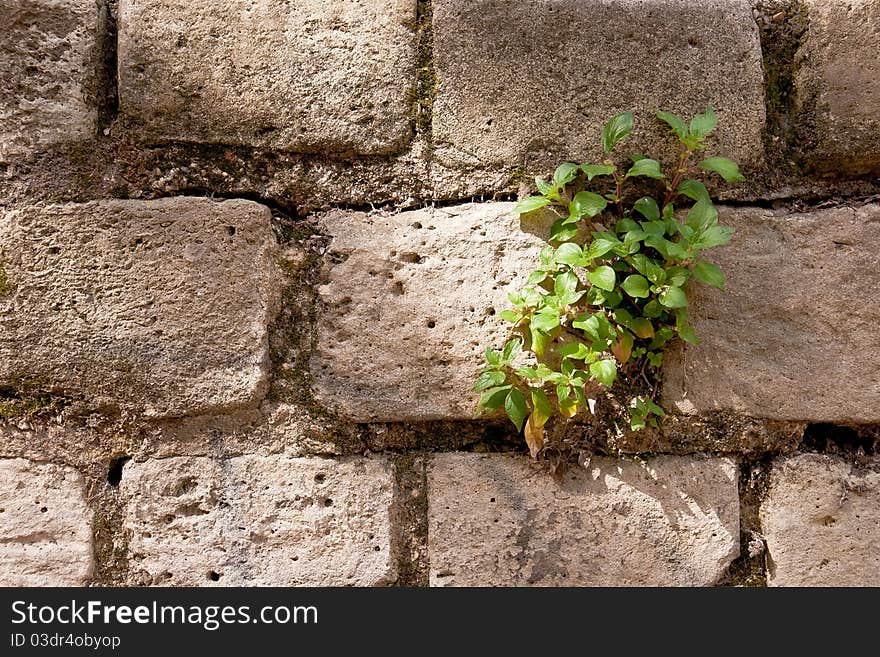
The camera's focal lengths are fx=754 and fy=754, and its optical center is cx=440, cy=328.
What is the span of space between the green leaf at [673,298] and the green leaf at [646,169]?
0.67ft

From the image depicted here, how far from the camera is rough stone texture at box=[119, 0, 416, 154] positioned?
143 cm

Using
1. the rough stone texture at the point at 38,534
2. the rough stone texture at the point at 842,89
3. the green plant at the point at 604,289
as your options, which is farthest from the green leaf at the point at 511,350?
the rough stone texture at the point at 38,534

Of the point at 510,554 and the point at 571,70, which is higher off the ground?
the point at 571,70

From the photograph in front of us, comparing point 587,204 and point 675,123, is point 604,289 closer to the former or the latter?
point 587,204

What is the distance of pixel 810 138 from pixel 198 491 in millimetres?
1336

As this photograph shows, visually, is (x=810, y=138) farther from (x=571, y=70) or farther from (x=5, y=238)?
(x=5, y=238)

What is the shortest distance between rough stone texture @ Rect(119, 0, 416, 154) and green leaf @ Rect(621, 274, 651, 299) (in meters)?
0.50

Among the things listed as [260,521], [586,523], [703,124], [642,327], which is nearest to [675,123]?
[703,124]

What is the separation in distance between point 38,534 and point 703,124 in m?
1.43

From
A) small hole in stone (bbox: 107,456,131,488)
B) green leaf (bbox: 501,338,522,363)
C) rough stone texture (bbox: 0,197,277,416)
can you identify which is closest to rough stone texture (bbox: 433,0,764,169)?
green leaf (bbox: 501,338,522,363)

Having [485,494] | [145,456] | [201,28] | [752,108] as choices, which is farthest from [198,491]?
[752,108]

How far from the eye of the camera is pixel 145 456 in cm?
142

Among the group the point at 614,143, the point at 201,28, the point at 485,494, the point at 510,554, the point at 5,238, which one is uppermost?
the point at 201,28

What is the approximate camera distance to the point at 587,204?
1354 millimetres
